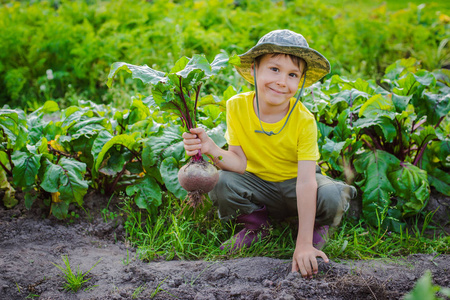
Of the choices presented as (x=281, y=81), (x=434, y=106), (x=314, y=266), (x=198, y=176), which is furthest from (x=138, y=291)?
(x=434, y=106)

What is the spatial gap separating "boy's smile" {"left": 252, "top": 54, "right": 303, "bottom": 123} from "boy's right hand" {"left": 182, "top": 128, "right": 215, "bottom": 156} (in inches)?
16.2

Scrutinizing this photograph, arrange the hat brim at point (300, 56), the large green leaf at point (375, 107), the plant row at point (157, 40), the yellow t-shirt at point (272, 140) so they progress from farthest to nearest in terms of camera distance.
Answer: the plant row at point (157, 40), the large green leaf at point (375, 107), the yellow t-shirt at point (272, 140), the hat brim at point (300, 56)

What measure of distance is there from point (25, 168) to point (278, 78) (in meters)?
1.53

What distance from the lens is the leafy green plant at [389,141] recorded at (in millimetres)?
2471

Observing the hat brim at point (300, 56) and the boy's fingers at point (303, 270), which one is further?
the hat brim at point (300, 56)

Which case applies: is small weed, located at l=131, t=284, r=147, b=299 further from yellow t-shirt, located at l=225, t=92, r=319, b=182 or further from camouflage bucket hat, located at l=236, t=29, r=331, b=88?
camouflage bucket hat, located at l=236, t=29, r=331, b=88

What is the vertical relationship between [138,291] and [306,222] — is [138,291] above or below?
below

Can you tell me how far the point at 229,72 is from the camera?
420cm

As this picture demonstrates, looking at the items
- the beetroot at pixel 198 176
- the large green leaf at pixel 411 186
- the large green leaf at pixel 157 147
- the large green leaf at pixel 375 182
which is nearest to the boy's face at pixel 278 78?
the beetroot at pixel 198 176

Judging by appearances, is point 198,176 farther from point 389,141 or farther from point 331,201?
point 389,141

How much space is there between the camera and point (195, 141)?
193 centimetres

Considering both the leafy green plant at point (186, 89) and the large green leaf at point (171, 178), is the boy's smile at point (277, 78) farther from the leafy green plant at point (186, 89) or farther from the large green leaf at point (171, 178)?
the large green leaf at point (171, 178)

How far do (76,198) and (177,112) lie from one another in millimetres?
862

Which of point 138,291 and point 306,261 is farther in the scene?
point 306,261
